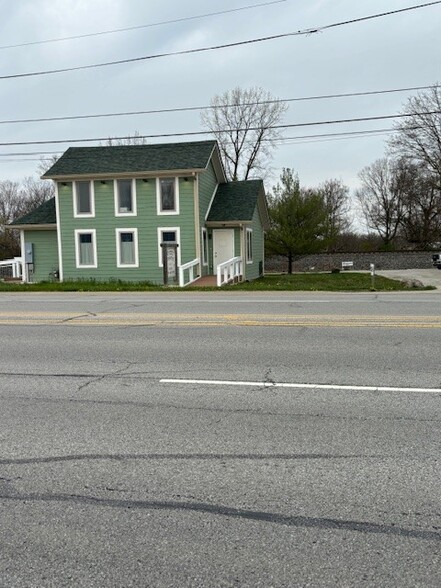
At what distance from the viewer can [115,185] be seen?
27.0 m

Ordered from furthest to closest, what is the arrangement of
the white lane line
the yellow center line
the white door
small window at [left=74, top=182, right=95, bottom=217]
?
the white door → small window at [left=74, top=182, right=95, bottom=217] → the yellow center line → the white lane line

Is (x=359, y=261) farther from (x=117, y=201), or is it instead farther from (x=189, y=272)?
(x=117, y=201)

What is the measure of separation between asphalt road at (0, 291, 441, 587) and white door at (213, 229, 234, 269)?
19765mm

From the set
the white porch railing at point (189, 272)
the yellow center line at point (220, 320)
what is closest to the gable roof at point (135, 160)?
the white porch railing at point (189, 272)

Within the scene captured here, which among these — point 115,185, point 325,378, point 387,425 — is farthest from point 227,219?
point 387,425

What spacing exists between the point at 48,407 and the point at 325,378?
3327 millimetres

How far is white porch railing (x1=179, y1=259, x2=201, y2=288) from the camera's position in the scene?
2406 cm

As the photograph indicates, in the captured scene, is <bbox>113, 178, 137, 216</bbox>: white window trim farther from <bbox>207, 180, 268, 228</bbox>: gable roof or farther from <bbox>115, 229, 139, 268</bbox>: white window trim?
<bbox>207, 180, 268, 228</bbox>: gable roof

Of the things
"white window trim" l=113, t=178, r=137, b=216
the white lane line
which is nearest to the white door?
"white window trim" l=113, t=178, r=137, b=216

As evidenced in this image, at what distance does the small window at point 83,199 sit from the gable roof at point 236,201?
640 cm

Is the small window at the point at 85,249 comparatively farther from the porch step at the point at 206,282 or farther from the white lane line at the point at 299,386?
the white lane line at the point at 299,386

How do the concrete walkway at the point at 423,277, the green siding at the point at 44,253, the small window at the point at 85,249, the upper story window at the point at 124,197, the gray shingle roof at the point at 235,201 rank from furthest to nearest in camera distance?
1. the green siding at the point at 44,253
2. the gray shingle roof at the point at 235,201
3. the small window at the point at 85,249
4. the concrete walkway at the point at 423,277
5. the upper story window at the point at 124,197

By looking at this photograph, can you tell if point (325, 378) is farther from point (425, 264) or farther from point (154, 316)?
point (425, 264)

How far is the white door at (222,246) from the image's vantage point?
92.4 feet
